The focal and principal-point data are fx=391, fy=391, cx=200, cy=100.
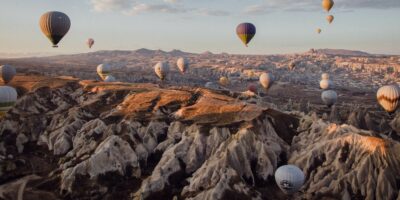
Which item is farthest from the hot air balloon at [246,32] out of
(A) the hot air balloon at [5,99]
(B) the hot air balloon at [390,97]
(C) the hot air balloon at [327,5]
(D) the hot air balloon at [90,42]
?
(D) the hot air balloon at [90,42]

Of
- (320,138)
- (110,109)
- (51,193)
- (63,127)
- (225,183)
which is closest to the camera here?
(225,183)

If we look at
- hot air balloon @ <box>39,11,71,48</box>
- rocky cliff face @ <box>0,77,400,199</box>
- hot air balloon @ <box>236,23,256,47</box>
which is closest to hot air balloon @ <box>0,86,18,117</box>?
rocky cliff face @ <box>0,77,400,199</box>

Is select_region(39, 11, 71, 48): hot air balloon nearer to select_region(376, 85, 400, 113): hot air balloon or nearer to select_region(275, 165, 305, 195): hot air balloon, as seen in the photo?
select_region(275, 165, 305, 195): hot air balloon

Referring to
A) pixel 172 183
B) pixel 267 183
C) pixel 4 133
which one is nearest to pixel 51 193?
pixel 172 183

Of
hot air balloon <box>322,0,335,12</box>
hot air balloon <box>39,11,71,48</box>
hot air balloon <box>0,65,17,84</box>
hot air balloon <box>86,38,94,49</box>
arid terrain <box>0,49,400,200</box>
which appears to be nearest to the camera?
arid terrain <box>0,49,400,200</box>

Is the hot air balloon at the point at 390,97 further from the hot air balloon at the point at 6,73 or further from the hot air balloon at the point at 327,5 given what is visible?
the hot air balloon at the point at 6,73

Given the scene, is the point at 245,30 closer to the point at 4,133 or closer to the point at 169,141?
the point at 169,141
